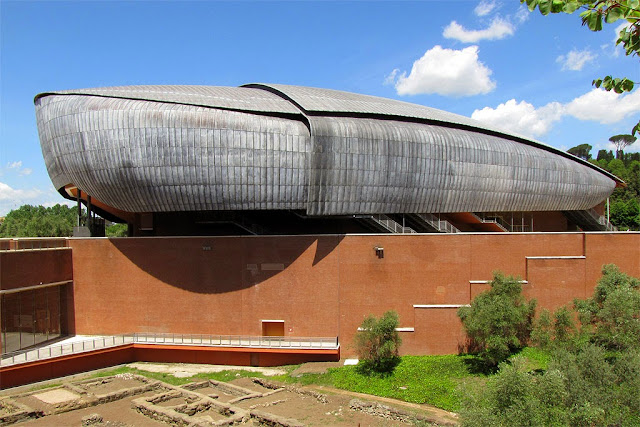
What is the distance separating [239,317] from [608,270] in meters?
21.2

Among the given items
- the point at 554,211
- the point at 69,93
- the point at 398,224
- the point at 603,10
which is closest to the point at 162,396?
the point at 398,224

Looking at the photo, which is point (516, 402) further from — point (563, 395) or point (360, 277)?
point (360, 277)

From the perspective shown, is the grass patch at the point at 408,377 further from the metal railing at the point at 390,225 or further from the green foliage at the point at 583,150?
the green foliage at the point at 583,150

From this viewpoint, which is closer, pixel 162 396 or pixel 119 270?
pixel 162 396

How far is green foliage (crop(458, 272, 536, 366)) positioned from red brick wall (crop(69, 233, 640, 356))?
62.8 inches

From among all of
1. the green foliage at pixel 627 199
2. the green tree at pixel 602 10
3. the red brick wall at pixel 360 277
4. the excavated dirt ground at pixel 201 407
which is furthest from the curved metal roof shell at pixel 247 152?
the green foliage at pixel 627 199

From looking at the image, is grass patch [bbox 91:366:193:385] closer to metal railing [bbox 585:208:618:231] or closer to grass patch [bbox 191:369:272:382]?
grass patch [bbox 191:369:272:382]

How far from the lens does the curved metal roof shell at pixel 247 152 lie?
27.2 meters

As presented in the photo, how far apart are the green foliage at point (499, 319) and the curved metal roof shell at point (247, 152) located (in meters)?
7.33

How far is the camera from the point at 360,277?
90.8 ft

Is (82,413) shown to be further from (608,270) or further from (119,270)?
(608,270)

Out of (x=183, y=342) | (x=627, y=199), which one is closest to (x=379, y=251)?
(x=183, y=342)

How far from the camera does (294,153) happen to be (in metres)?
27.9

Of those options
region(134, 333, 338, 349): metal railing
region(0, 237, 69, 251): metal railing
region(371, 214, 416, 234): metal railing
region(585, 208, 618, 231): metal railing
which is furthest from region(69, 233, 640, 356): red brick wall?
region(585, 208, 618, 231): metal railing
